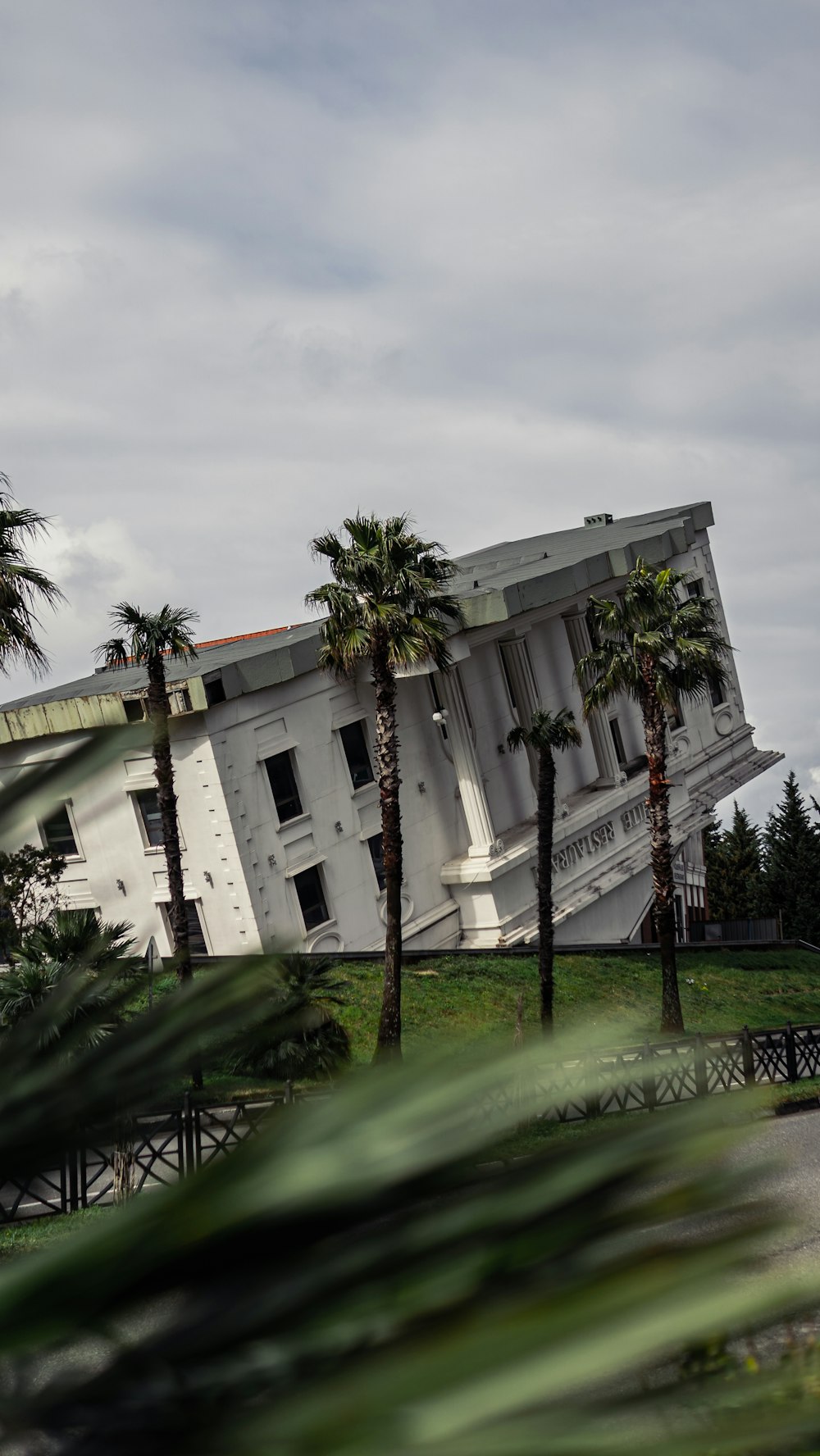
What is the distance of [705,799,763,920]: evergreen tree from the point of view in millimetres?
53531

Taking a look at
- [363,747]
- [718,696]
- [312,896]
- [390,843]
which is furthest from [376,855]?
[718,696]

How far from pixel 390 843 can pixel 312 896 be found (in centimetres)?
586

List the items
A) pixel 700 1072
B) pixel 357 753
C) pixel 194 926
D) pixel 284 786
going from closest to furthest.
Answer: pixel 700 1072 → pixel 194 926 → pixel 284 786 → pixel 357 753

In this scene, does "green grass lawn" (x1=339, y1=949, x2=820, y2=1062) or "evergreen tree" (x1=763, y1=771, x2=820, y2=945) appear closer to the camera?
"green grass lawn" (x1=339, y1=949, x2=820, y2=1062)

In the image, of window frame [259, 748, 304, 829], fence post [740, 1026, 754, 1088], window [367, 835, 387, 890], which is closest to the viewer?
fence post [740, 1026, 754, 1088]

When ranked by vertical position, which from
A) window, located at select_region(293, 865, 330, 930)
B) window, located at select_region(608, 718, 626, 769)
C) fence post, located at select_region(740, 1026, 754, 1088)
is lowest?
fence post, located at select_region(740, 1026, 754, 1088)

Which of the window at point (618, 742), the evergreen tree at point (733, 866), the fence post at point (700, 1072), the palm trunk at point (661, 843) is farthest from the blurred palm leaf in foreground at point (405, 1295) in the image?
the evergreen tree at point (733, 866)

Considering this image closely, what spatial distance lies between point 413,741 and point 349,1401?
3230cm

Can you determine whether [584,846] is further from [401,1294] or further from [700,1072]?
[401,1294]

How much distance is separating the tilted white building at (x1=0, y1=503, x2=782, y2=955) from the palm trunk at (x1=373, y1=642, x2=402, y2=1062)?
2.34 metres

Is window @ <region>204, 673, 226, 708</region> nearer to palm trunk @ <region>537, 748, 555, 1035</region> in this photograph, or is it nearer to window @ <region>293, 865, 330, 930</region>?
window @ <region>293, 865, 330, 930</region>

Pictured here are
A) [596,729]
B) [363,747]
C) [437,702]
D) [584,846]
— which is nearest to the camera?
[363,747]

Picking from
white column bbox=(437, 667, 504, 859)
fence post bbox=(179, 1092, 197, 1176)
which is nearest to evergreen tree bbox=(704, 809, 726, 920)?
white column bbox=(437, 667, 504, 859)

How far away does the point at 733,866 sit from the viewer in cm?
5481
